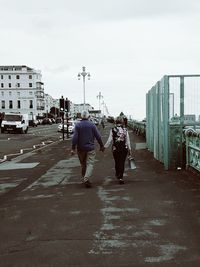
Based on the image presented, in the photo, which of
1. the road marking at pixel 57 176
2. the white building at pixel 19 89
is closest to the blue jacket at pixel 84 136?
the road marking at pixel 57 176

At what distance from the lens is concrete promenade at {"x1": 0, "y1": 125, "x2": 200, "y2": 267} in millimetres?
5336

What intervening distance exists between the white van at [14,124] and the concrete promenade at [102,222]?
127 ft

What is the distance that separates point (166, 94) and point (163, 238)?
7572 millimetres

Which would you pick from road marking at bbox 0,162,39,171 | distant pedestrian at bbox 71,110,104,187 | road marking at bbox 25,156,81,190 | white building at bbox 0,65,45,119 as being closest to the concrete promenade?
road marking at bbox 25,156,81,190

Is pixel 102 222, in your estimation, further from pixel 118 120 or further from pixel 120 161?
pixel 118 120

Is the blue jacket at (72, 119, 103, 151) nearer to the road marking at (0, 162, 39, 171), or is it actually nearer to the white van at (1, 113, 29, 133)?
the road marking at (0, 162, 39, 171)

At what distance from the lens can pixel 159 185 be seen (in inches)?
424

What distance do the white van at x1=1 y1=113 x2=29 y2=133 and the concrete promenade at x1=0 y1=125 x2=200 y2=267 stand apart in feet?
127

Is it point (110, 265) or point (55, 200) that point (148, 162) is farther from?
point (110, 265)

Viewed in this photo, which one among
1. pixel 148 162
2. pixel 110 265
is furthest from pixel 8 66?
pixel 110 265

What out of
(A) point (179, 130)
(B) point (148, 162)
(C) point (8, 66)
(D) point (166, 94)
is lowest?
(B) point (148, 162)

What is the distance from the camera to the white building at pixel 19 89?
164 meters

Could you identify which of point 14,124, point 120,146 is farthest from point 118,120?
point 14,124

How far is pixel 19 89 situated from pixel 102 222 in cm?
16189
